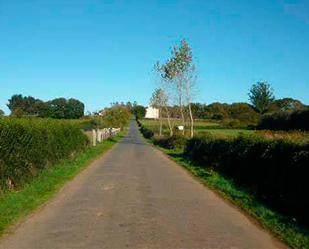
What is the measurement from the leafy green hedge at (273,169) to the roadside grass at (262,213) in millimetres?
357

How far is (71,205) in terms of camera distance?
1262 centimetres

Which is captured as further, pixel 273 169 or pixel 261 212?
pixel 273 169

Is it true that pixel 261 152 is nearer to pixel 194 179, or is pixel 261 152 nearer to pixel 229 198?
pixel 229 198

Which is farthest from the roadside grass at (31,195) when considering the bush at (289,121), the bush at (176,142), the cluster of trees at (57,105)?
the cluster of trees at (57,105)

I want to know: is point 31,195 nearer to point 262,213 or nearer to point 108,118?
point 262,213

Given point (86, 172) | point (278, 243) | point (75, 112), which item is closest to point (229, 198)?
point (278, 243)

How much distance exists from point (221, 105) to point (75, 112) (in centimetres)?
6767

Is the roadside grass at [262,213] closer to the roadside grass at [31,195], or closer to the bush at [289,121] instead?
the roadside grass at [31,195]

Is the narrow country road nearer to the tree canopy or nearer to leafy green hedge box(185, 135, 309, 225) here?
leafy green hedge box(185, 135, 309, 225)

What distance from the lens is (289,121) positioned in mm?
66500

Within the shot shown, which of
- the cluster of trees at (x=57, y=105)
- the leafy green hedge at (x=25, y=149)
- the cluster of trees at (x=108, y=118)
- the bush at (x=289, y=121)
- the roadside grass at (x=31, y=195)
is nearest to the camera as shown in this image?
the roadside grass at (x=31, y=195)

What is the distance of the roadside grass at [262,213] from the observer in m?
8.91

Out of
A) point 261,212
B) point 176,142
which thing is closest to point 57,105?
point 176,142

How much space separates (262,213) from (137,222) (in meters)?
3.24
